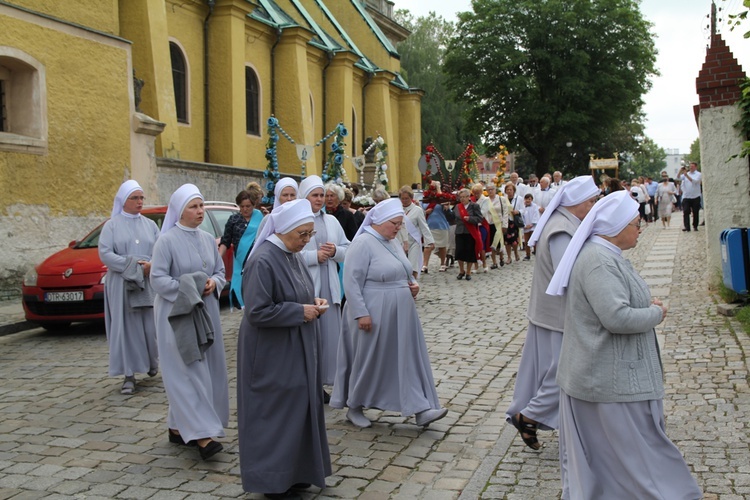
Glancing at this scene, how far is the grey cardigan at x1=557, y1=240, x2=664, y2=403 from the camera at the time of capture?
399 centimetres

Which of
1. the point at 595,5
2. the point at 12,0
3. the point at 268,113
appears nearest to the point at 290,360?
the point at 12,0

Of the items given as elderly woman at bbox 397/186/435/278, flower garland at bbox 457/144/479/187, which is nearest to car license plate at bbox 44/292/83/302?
elderly woman at bbox 397/186/435/278

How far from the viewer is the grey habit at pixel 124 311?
26.2 feet

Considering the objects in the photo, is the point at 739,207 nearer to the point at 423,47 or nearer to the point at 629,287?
the point at 629,287

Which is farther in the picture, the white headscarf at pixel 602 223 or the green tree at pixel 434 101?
the green tree at pixel 434 101

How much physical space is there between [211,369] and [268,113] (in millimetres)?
23102

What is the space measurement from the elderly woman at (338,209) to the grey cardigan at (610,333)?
17.3 ft

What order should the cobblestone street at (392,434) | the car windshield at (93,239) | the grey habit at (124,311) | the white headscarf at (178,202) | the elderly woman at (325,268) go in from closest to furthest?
the cobblestone street at (392,434)
the white headscarf at (178,202)
the elderly woman at (325,268)
the grey habit at (124,311)
the car windshield at (93,239)

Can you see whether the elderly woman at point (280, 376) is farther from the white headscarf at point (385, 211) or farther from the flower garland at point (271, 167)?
the flower garland at point (271, 167)

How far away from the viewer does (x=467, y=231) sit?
17.0 meters

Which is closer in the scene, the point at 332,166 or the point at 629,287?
the point at 629,287

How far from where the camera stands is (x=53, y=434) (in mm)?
6484

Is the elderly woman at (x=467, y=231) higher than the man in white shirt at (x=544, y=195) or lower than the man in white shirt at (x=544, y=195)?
lower

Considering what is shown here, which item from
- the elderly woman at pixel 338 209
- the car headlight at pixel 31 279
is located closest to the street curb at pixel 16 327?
the car headlight at pixel 31 279
